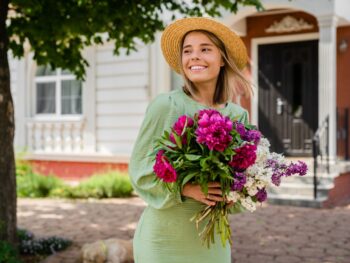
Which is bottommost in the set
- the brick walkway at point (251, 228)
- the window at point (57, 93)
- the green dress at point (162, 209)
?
the brick walkway at point (251, 228)

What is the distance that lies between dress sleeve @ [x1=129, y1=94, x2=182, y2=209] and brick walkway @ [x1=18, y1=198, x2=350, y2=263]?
3912mm

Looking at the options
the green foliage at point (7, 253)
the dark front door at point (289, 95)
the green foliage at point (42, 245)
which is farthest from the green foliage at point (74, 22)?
the dark front door at point (289, 95)

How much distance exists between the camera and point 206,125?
2.10 metres

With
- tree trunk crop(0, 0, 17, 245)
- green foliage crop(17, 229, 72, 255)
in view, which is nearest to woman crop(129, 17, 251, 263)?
tree trunk crop(0, 0, 17, 245)

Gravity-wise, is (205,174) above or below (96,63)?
below

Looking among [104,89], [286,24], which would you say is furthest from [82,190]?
[286,24]

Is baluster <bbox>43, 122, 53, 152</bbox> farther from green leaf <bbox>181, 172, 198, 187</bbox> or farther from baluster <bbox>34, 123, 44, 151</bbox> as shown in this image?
Result: green leaf <bbox>181, 172, 198, 187</bbox>

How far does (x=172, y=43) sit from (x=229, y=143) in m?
0.69

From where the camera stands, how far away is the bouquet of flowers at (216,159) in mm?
2086

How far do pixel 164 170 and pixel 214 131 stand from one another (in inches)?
9.5

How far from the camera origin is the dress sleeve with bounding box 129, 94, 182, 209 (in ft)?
7.57

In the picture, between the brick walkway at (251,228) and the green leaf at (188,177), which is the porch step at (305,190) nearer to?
the brick walkway at (251,228)

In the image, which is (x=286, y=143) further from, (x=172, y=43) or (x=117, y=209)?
(x=172, y=43)

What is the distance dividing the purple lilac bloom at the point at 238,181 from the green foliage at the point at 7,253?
12.9ft
